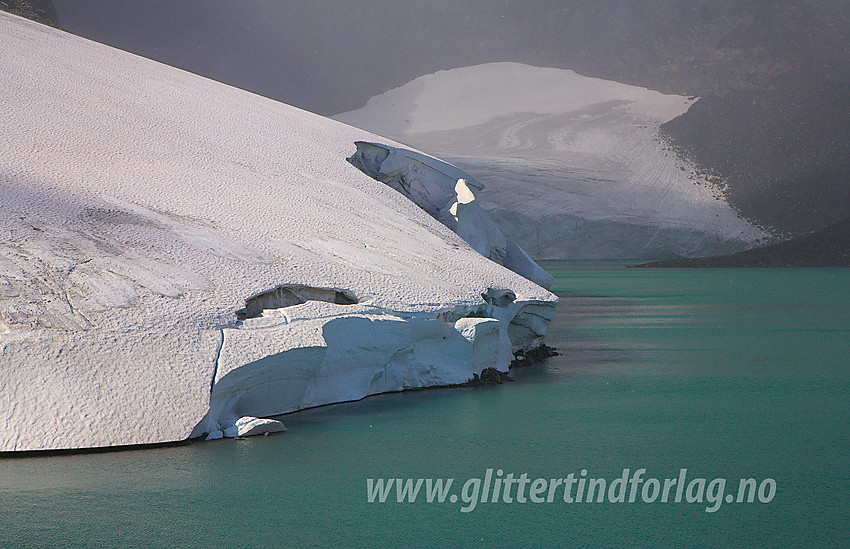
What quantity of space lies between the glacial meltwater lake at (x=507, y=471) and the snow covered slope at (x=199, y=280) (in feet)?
0.50

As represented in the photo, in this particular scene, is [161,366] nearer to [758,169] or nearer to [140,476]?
[140,476]

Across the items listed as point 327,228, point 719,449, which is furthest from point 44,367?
point 719,449

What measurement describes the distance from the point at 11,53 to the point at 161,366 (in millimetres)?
4254

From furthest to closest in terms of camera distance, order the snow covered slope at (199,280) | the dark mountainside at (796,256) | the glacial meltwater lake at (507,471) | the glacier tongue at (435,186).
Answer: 1. the dark mountainside at (796,256)
2. the glacier tongue at (435,186)
3. the snow covered slope at (199,280)
4. the glacial meltwater lake at (507,471)

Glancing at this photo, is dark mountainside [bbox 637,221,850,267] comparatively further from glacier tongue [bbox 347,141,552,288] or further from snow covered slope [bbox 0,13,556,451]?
snow covered slope [bbox 0,13,556,451]

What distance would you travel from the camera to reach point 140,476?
90.2 inches

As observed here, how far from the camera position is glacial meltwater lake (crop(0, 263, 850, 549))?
191cm

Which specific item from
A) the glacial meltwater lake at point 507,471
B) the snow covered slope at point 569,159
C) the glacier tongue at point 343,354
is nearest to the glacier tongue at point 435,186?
the glacier tongue at point 343,354

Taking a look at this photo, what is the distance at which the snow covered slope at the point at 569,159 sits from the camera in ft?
54.0

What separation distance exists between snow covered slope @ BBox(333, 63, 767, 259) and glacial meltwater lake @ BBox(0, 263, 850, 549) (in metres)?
12.4

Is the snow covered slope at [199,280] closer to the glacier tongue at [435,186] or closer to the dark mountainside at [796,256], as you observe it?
the glacier tongue at [435,186]

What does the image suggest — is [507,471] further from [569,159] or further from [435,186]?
[569,159]

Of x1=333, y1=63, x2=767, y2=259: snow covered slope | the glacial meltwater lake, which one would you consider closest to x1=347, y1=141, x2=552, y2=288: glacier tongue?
the glacial meltwater lake

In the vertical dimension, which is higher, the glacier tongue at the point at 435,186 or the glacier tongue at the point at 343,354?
the glacier tongue at the point at 435,186
